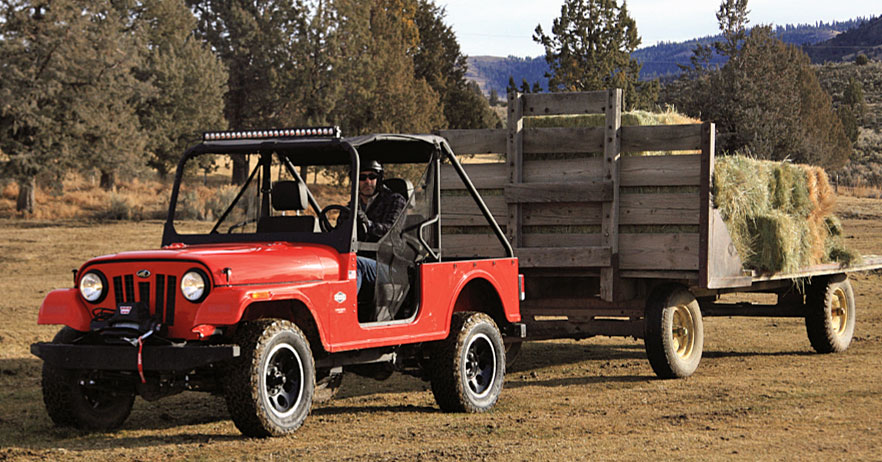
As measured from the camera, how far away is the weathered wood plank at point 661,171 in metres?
10.5

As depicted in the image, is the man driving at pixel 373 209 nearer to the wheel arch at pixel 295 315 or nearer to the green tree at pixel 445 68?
the wheel arch at pixel 295 315

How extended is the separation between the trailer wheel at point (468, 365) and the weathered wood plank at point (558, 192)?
6.62 ft

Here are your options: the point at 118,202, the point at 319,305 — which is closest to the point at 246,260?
the point at 319,305

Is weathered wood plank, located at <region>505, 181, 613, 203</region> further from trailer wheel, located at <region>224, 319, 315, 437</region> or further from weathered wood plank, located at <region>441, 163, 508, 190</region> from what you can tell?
trailer wheel, located at <region>224, 319, 315, 437</region>

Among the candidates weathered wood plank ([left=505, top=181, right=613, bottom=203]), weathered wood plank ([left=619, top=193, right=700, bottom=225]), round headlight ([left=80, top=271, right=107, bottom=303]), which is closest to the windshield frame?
round headlight ([left=80, top=271, right=107, bottom=303])

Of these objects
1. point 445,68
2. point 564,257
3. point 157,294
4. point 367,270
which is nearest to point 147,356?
point 157,294

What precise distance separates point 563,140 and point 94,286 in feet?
Result: 17.1

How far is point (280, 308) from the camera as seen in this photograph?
7.72 metres

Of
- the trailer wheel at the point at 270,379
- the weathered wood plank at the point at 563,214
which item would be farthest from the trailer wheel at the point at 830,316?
the trailer wheel at the point at 270,379

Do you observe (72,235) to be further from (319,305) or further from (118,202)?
(319,305)

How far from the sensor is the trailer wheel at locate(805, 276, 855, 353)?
12914 millimetres

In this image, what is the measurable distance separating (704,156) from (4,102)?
2987 cm

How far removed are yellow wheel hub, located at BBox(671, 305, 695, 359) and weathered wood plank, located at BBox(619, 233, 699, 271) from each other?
0.79m

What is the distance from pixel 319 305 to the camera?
7.51m
